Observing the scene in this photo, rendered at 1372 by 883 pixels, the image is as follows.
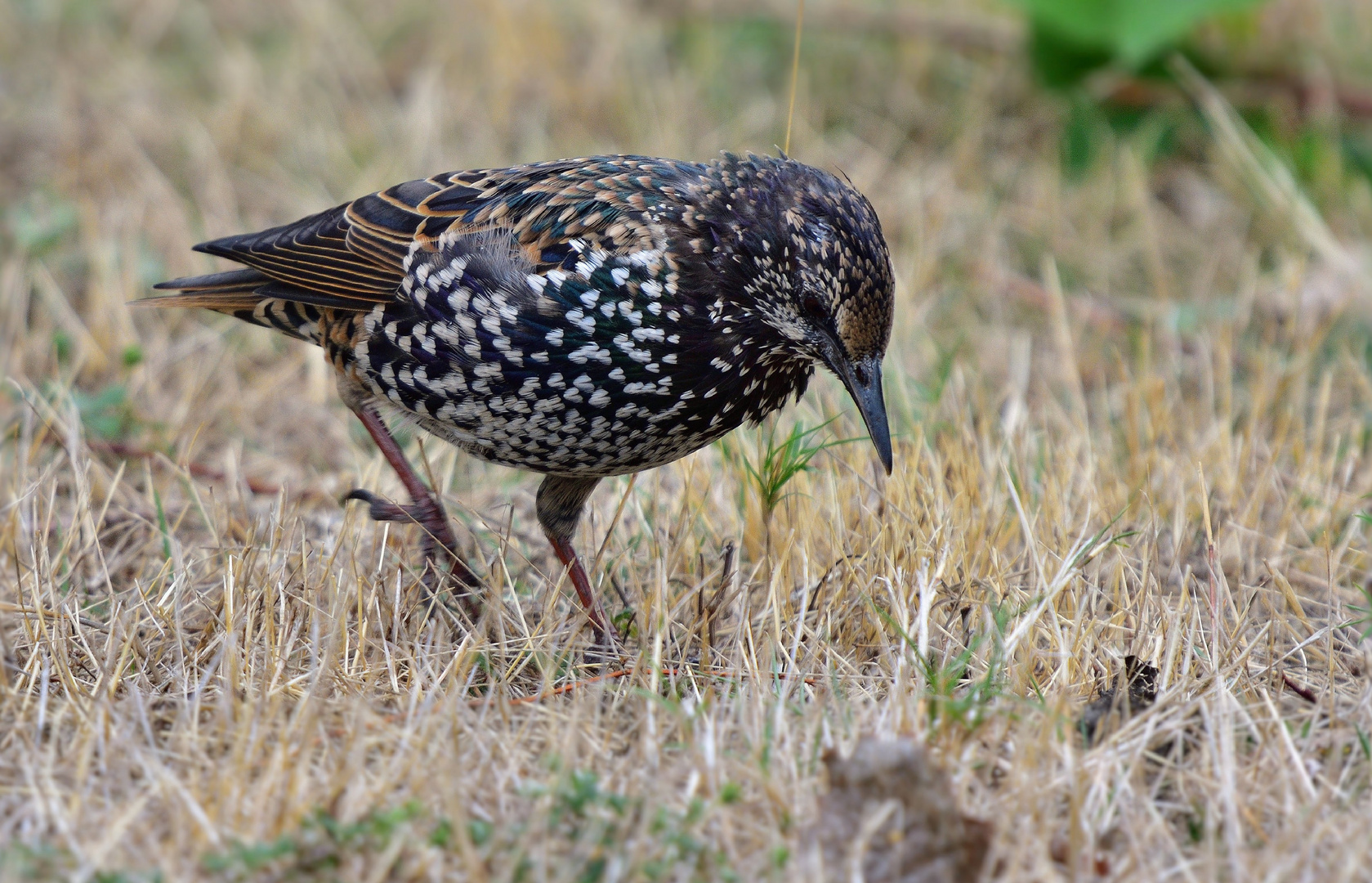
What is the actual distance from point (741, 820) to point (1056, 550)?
1.35m

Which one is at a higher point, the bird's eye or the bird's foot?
the bird's eye

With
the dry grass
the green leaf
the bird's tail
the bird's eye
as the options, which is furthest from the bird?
the green leaf

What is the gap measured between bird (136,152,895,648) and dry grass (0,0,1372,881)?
363 millimetres

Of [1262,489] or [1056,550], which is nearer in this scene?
[1056,550]

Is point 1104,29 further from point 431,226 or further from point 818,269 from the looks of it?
point 431,226

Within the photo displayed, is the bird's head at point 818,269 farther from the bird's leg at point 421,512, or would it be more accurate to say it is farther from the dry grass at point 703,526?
the bird's leg at point 421,512

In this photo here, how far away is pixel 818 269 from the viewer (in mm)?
3172

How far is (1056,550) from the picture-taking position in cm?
350

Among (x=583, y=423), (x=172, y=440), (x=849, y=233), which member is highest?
(x=849, y=233)

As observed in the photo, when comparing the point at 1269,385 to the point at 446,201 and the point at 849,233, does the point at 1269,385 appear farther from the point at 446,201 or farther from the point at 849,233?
the point at 446,201

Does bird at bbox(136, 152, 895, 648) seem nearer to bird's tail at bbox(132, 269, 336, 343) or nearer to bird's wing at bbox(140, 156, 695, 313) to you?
bird's wing at bbox(140, 156, 695, 313)

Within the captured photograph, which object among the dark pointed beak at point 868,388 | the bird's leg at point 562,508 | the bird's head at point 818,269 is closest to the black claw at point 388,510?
the bird's leg at point 562,508

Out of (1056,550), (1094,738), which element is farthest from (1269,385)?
(1094,738)

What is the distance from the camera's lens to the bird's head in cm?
317
